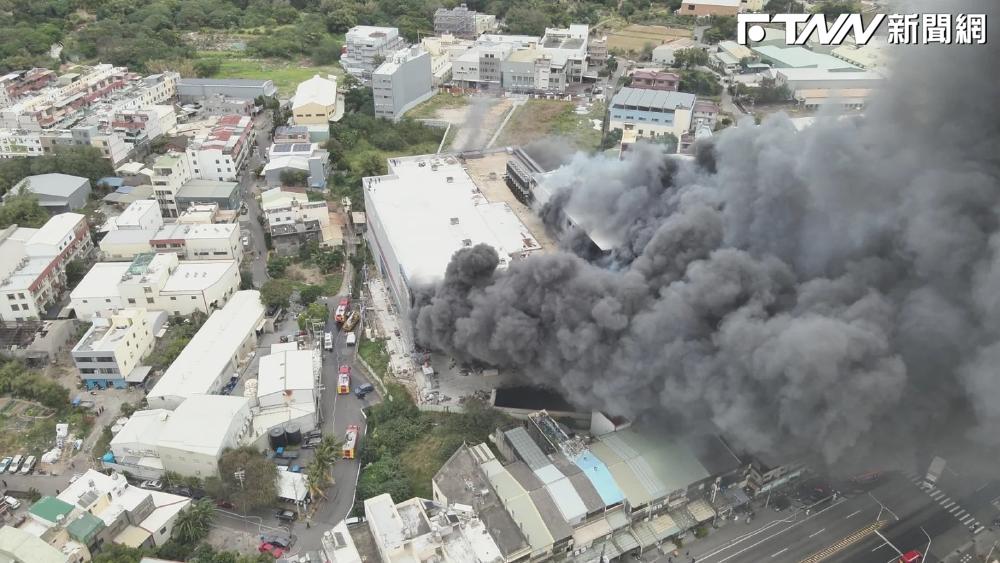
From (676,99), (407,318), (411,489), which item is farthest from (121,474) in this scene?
(676,99)

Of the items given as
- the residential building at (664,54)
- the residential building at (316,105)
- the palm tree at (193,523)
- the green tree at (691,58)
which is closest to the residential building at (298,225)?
the residential building at (316,105)

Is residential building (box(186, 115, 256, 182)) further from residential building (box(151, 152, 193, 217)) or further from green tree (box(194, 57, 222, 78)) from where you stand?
green tree (box(194, 57, 222, 78))

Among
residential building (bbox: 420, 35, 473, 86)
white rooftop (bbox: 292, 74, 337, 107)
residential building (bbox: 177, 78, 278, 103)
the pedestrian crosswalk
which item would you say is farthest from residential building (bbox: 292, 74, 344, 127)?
the pedestrian crosswalk

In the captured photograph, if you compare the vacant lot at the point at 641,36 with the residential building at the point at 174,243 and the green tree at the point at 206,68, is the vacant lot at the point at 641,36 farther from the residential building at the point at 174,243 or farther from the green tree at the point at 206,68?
the residential building at the point at 174,243

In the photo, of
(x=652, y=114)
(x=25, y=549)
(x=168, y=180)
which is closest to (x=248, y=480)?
(x=25, y=549)

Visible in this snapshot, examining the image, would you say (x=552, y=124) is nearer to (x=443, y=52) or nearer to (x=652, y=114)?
(x=652, y=114)

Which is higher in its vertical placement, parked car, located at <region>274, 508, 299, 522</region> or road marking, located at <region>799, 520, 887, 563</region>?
parked car, located at <region>274, 508, 299, 522</region>
